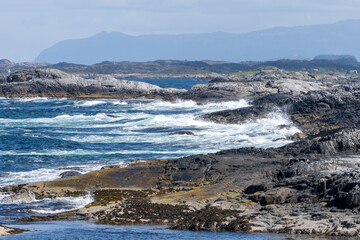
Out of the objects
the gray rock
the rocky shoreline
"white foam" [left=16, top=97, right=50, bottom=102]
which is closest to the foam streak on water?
the gray rock

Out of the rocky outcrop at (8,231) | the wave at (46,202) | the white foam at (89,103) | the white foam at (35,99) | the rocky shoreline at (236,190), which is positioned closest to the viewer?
the rocky outcrop at (8,231)

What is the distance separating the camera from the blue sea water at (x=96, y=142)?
23.9 m

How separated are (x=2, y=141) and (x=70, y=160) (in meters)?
12.2

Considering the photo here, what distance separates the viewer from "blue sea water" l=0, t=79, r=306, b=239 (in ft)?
78.4

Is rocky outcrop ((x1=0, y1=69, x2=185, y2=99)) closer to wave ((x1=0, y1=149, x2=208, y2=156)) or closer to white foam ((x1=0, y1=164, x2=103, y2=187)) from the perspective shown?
wave ((x1=0, y1=149, x2=208, y2=156))

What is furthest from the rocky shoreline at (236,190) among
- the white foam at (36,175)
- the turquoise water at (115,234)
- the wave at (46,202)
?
the white foam at (36,175)

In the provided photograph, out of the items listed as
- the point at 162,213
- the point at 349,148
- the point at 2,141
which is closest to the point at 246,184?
the point at 162,213

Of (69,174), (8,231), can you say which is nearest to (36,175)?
(69,174)

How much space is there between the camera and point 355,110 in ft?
194

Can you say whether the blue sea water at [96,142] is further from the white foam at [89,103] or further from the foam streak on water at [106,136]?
the white foam at [89,103]

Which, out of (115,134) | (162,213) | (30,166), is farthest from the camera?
(115,134)

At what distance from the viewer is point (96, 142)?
52.0 m

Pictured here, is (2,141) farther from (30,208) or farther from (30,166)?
(30,208)

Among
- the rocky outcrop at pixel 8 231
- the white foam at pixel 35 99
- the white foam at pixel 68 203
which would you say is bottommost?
the white foam at pixel 68 203
